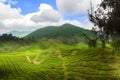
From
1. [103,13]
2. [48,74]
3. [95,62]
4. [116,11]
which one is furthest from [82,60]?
[116,11]

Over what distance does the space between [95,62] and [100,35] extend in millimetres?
30377

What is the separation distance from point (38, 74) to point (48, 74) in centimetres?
344

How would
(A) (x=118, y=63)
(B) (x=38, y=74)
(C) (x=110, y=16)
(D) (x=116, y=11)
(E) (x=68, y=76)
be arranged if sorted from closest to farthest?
(D) (x=116, y=11) < (C) (x=110, y=16) < (E) (x=68, y=76) < (B) (x=38, y=74) < (A) (x=118, y=63)

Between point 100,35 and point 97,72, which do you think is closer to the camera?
point 100,35

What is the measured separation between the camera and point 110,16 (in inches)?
2418

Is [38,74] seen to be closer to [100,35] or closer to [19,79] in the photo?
[19,79]

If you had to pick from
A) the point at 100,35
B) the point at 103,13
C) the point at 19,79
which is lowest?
the point at 19,79

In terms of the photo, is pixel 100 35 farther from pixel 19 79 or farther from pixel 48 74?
pixel 19 79

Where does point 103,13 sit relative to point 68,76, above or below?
above

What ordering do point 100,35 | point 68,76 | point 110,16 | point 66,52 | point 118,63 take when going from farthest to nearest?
point 66,52, point 118,63, point 68,76, point 100,35, point 110,16

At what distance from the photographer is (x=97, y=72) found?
86688 millimetres

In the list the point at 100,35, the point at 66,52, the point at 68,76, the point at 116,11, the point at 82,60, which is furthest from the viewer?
the point at 66,52

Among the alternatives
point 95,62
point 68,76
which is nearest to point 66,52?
point 95,62

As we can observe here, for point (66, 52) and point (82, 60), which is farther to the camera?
point (66, 52)
